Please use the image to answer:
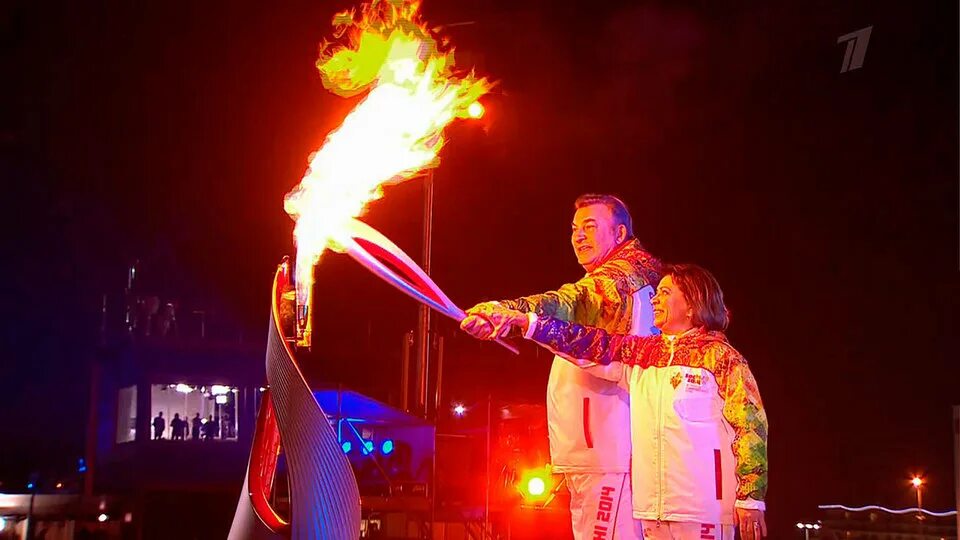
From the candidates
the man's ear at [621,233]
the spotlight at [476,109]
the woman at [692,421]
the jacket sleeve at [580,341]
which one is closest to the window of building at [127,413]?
the spotlight at [476,109]

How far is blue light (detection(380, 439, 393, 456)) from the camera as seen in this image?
10156mm

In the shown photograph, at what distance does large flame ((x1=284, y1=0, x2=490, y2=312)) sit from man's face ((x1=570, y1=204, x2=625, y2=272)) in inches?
42.8

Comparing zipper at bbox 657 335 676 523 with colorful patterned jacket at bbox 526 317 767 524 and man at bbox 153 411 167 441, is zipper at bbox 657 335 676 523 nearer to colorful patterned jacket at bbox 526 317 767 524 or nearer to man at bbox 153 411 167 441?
colorful patterned jacket at bbox 526 317 767 524

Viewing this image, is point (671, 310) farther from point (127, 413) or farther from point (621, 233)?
point (127, 413)

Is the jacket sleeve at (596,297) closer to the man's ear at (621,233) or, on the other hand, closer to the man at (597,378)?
the man at (597,378)

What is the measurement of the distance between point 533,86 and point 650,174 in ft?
6.04

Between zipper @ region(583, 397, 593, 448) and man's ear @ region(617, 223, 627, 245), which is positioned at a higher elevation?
man's ear @ region(617, 223, 627, 245)

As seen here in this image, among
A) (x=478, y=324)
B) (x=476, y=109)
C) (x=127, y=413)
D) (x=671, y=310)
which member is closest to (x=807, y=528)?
(x=476, y=109)

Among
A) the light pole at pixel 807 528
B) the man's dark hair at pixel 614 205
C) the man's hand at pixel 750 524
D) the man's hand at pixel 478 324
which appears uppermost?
the man's dark hair at pixel 614 205

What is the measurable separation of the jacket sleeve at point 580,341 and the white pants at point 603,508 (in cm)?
57

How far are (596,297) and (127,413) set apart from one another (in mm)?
16406

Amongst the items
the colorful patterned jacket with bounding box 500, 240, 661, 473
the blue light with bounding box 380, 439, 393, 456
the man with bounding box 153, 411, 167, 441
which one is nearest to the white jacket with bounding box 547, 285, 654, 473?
the colorful patterned jacket with bounding box 500, 240, 661, 473

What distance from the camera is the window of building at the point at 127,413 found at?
1861 cm

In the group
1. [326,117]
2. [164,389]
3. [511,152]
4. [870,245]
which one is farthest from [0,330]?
[870,245]
